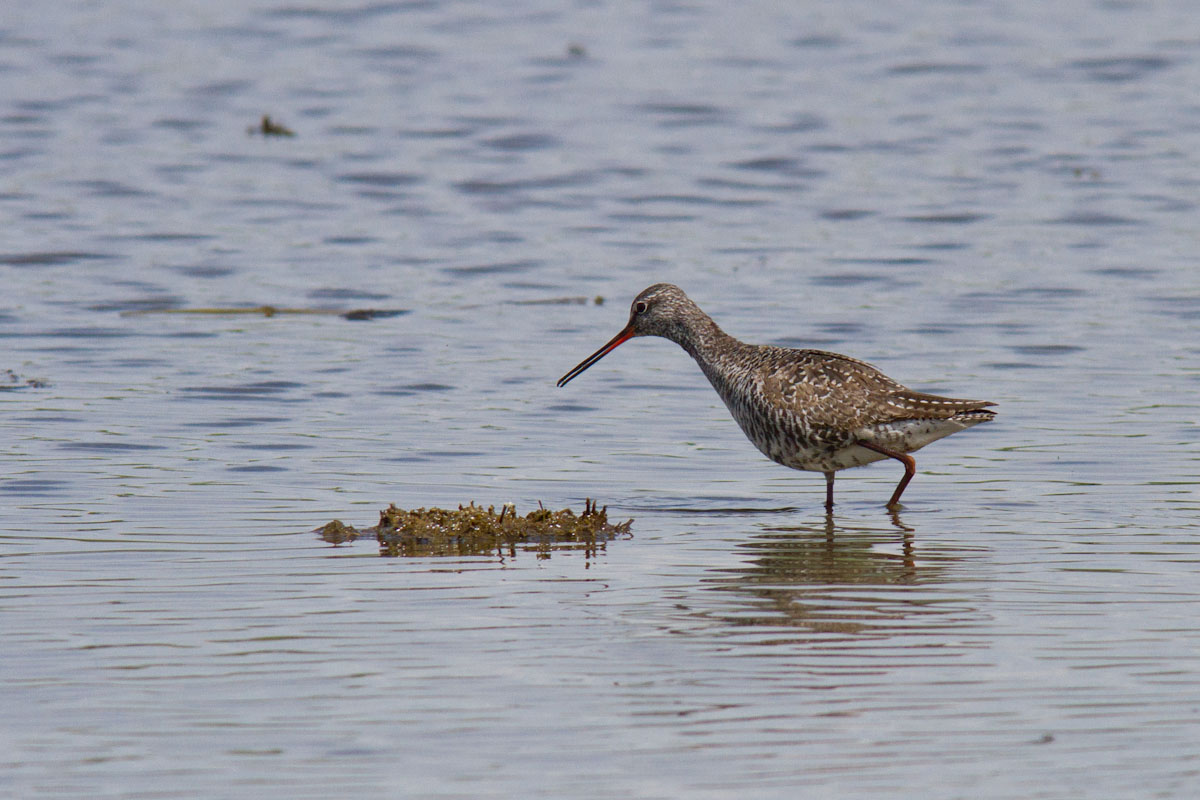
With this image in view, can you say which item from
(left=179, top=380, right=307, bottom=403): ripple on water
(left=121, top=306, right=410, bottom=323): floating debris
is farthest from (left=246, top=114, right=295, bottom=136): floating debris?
(left=179, top=380, right=307, bottom=403): ripple on water

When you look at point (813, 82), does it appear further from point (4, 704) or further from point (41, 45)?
point (4, 704)

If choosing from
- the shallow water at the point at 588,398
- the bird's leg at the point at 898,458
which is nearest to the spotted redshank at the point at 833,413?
the bird's leg at the point at 898,458

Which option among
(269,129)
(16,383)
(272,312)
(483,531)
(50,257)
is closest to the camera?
(483,531)

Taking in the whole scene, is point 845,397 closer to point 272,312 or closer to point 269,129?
point 272,312

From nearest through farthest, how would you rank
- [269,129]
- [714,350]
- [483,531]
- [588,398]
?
[483,531]
[714,350]
[588,398]
[269,129]

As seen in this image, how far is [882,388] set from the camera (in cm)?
1052

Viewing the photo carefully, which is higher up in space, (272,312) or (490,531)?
(272,312)

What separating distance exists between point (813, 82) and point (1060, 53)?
4.12m

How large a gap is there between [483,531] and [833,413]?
7.71 ft

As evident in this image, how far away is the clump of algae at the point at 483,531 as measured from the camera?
353 inches

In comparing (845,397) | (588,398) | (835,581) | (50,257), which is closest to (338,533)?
(835,581)

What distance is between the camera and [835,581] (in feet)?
27.7

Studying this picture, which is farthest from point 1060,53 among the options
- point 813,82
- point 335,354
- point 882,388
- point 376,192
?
point 882,388

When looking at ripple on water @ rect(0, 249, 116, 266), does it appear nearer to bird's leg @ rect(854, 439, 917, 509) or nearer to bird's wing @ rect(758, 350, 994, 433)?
bird's wing @ rect(758, 350, 994, 433)
